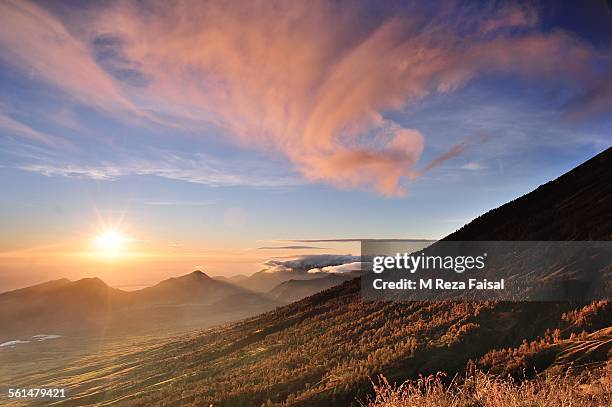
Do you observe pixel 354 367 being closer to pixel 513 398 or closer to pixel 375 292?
pixel 513 398

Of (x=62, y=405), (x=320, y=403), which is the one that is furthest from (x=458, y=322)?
(x=62, y=405)

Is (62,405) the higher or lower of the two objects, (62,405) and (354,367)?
the lower

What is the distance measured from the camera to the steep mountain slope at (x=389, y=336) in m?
17.0

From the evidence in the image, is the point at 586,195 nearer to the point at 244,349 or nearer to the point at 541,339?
the point at 541,339

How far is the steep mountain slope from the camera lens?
17.0 metres

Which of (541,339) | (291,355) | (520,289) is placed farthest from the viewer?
(291,355)

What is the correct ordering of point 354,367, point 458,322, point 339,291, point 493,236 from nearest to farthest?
1. point 354,367
2. point 458,322
3. point 493,236
4. point 339,291

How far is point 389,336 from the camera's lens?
23594 mm

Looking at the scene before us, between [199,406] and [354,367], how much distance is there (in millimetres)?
11179

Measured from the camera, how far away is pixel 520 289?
75.8 ft

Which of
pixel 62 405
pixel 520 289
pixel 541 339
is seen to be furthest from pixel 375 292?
pixel 62 405

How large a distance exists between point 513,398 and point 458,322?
16.8 metres

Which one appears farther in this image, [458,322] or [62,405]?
[62,405]

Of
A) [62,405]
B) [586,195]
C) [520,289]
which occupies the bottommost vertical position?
[62,405]
